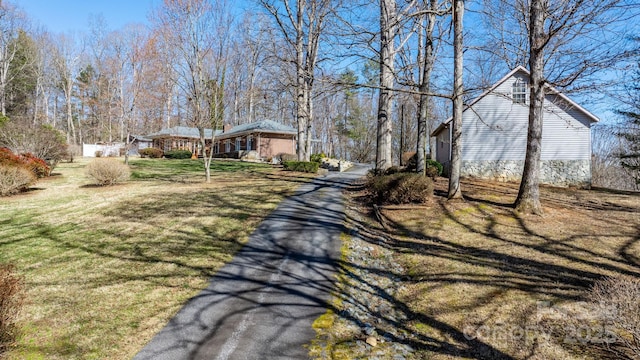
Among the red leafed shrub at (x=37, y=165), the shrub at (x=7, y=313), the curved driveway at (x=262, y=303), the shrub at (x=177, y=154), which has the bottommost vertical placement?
the curved driveway at (x=262, y=303)

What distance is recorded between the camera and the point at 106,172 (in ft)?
48.5

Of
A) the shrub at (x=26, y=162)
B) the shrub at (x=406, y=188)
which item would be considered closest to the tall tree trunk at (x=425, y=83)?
the shrub at (x=406, y=188)

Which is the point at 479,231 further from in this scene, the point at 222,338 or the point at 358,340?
the point at 222,338

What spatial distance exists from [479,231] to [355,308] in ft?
14.8

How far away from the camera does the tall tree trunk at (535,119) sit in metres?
8.69

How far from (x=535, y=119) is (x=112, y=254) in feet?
37.1

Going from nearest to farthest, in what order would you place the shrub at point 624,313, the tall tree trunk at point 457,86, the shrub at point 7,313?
the shrub at point 624,313
the shrub at point 7,313
the tall tree trunk at point 457,86

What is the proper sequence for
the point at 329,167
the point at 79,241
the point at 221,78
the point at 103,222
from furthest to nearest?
the point at 329,167
the point at 221,78
the point at 103,222
the point at 79,241

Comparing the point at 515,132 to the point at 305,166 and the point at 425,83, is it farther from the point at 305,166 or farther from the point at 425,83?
the point at 305,166

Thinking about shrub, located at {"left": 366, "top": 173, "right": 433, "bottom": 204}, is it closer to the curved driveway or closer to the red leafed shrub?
the curved driveway

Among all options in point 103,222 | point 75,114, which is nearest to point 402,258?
point 103,222

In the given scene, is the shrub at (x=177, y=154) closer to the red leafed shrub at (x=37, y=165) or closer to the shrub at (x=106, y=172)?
the red leafed shrub at (x=37, y=165)

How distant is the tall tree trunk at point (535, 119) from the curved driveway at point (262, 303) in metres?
5.52

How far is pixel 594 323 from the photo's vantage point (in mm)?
3994
